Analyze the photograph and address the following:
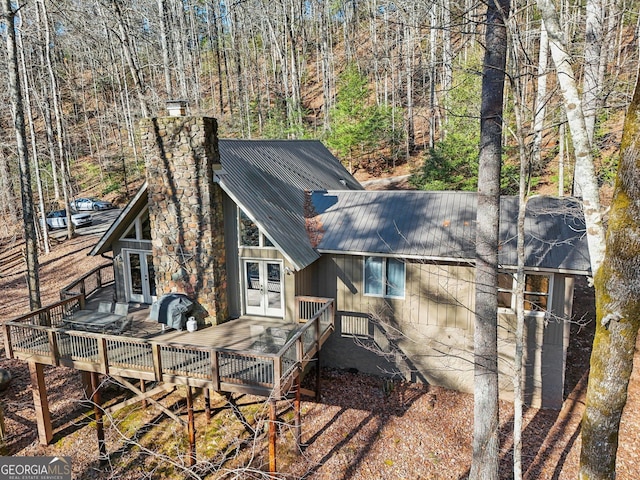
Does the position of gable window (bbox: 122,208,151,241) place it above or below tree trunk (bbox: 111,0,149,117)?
below

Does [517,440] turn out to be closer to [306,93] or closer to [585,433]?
[585,433]

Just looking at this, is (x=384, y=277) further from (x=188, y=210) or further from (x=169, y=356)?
(x=169, y=356)

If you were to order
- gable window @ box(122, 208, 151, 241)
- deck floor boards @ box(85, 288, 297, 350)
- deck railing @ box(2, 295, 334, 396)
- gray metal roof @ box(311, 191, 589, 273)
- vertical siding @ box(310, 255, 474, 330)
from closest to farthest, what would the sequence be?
deck railing @ box(2, 295, 334, 396) < deck floor boards @ box(85, 288, 297, 350) < gray metal roof @ box(311, 191, 589, 273) < vertical siding @ box(310, 255, 474, 330) < gable window @ box(122, 208, 151, 241)

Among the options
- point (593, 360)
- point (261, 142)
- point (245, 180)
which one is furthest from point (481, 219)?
point (261, 142)

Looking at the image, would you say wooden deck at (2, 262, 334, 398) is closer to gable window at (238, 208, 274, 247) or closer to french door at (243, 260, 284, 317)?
french door at (243, 260, 284, 317)

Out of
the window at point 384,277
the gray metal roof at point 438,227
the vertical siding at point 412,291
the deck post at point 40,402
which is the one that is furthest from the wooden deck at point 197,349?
the gray metal roof at point 438,227

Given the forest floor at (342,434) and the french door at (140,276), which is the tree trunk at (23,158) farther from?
the forest floor at (342,434)

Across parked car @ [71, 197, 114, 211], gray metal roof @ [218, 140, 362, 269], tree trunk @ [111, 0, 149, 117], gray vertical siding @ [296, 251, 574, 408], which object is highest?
tree trunk @ [111, 0, 149, 117]

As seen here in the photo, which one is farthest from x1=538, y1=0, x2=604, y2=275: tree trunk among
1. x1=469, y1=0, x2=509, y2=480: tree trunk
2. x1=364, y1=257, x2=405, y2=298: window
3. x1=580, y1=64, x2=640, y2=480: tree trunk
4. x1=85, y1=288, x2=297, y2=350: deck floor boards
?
x1=85, y1=288, x2=297, y2=350: deck floor boards
